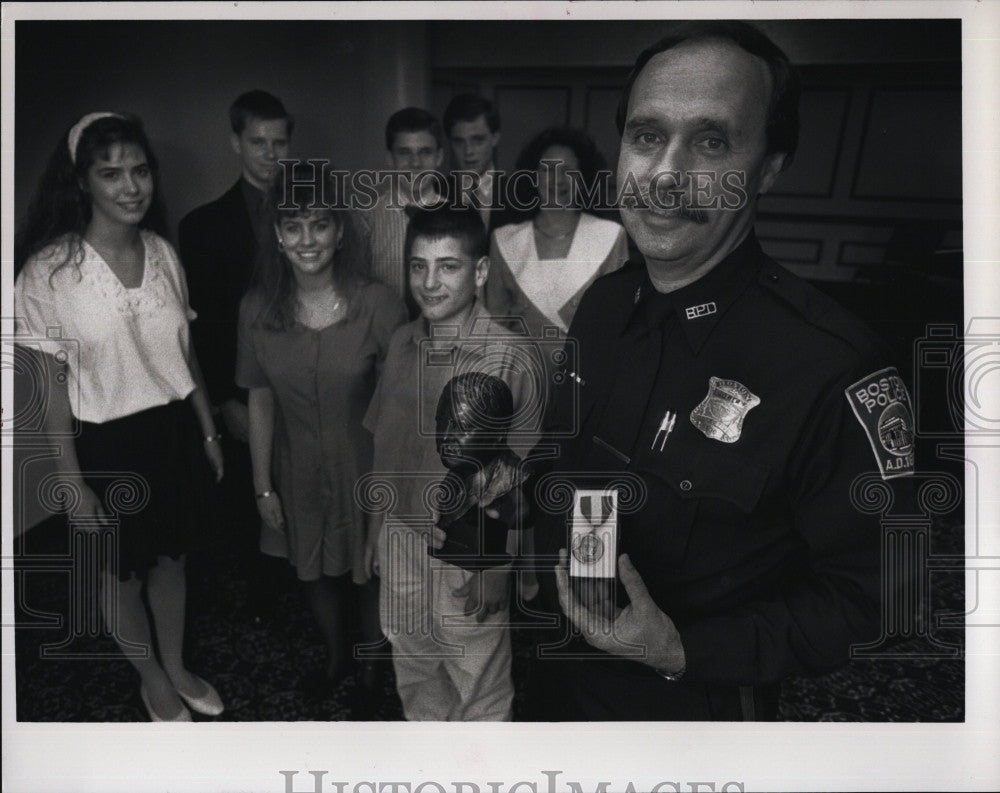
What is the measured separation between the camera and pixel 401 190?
6.81 ft

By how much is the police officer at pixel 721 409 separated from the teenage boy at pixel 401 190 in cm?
41

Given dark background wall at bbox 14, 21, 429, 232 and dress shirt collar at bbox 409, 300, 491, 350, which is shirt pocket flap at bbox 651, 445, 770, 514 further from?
dark background wall at bbox 14, 21, 429, 232

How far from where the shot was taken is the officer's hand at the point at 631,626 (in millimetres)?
2035

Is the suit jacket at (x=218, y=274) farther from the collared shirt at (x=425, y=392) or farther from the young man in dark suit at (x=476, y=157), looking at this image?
the young man in dark suit at (x=476, y=157)

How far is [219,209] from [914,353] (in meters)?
1.58

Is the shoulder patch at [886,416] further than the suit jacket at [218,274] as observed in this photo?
No

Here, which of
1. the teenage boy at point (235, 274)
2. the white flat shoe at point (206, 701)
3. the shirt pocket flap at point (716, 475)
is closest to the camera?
the shirt pocket flap at point (716, 475)

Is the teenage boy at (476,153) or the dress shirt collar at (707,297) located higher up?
the teenage boy at (476,153)

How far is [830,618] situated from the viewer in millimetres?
2049

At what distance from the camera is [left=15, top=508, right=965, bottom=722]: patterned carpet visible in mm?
2137

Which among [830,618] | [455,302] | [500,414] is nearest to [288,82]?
[455,302]

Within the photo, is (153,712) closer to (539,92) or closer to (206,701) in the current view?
(206,701)

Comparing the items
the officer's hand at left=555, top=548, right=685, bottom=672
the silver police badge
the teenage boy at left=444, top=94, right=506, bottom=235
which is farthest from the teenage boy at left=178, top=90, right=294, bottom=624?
the silver police badge
